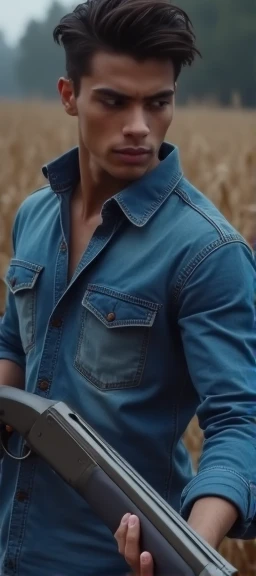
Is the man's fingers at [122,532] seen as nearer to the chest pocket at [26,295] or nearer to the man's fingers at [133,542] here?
the man's fingers at [133,542]

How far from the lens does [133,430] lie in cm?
187

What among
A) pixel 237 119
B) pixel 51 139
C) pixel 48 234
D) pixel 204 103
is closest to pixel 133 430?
pixel 48 234

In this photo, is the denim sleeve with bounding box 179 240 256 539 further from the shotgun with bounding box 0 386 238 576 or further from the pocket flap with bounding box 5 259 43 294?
the pocket flap with bounding box 5 259 43 294

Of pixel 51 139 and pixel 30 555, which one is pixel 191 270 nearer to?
pixel 30 555

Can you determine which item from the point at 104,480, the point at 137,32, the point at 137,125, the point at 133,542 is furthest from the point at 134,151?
the point at 133,542

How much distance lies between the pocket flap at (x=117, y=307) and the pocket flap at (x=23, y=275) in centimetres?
17

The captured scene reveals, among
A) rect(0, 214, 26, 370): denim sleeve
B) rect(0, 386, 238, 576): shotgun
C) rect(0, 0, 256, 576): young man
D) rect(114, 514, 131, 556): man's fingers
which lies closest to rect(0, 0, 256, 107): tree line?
rect(0, 214, 26, 370): denim sleeve

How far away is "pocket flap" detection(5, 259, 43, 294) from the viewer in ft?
6.76

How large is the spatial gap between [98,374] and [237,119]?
1361 cm

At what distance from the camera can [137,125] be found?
1.85 metres

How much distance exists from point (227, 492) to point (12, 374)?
0.74 m

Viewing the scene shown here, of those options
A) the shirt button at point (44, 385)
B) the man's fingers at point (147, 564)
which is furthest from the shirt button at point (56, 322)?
the man's fingers at point (147, 564)

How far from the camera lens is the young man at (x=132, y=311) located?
173cm

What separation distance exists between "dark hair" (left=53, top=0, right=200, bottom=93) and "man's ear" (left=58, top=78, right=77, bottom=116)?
102 millimetres
